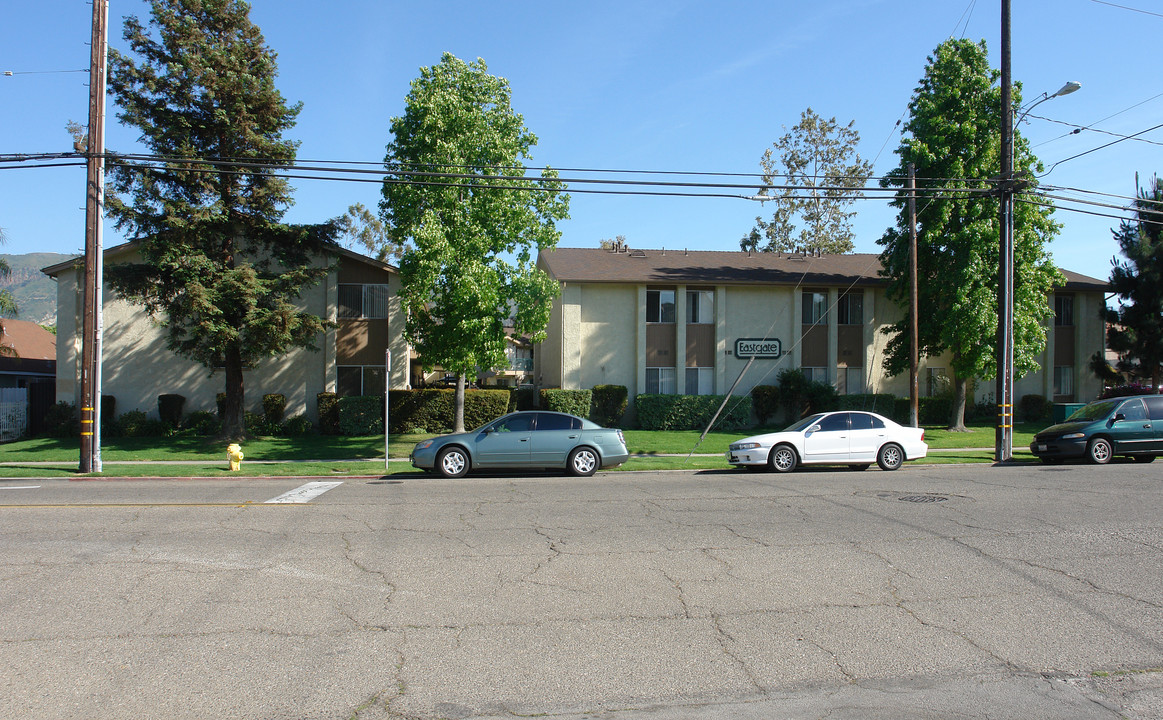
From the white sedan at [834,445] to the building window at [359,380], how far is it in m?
15.4

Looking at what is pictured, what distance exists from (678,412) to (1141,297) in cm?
1922

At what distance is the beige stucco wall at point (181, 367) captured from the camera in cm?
2644

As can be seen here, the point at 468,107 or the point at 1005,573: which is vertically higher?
→ the point at 468,107

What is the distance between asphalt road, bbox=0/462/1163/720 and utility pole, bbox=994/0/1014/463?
7.82 m

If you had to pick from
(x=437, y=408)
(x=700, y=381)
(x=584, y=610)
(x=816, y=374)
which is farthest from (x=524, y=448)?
(x=816, y=374)

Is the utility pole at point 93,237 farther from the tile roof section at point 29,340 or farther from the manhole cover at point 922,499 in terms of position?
the tile roof section at point 29,340

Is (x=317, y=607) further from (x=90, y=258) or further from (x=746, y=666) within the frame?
(x=90, y=258)

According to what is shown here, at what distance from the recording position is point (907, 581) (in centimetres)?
672

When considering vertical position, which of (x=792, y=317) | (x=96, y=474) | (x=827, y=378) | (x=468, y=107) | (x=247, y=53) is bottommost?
(x=96, y=474)

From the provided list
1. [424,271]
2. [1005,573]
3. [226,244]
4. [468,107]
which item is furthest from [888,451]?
[226,244]

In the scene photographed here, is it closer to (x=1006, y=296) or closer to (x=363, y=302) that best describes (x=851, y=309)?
(x=1006, y=296)

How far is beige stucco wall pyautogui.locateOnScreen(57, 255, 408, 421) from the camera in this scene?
86.7 ft

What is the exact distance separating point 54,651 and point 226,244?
20018mm

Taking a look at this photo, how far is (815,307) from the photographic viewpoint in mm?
28922
